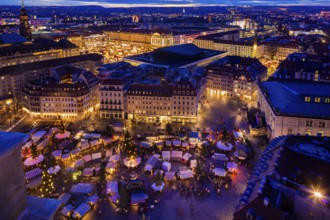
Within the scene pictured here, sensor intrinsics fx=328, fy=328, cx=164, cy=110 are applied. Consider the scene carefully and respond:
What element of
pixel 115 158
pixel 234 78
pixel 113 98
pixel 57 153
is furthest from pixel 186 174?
pixel 234 78

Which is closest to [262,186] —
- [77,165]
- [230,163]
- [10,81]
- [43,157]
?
[230,163]

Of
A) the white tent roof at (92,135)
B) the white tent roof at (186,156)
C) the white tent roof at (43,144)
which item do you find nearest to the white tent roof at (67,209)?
the white tent roof at (186,156)

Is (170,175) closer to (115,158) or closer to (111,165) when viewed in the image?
(111,165)

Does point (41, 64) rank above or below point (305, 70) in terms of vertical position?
above

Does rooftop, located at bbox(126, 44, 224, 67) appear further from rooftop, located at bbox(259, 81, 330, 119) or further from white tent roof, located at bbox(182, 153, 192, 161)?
white tent roof, located at bbox(182, 153, 192, 161)

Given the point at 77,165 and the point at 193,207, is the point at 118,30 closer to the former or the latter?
the point at 77,165

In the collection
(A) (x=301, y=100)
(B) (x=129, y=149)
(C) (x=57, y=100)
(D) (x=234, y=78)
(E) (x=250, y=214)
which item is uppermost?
(E) (x=250, y=214)
